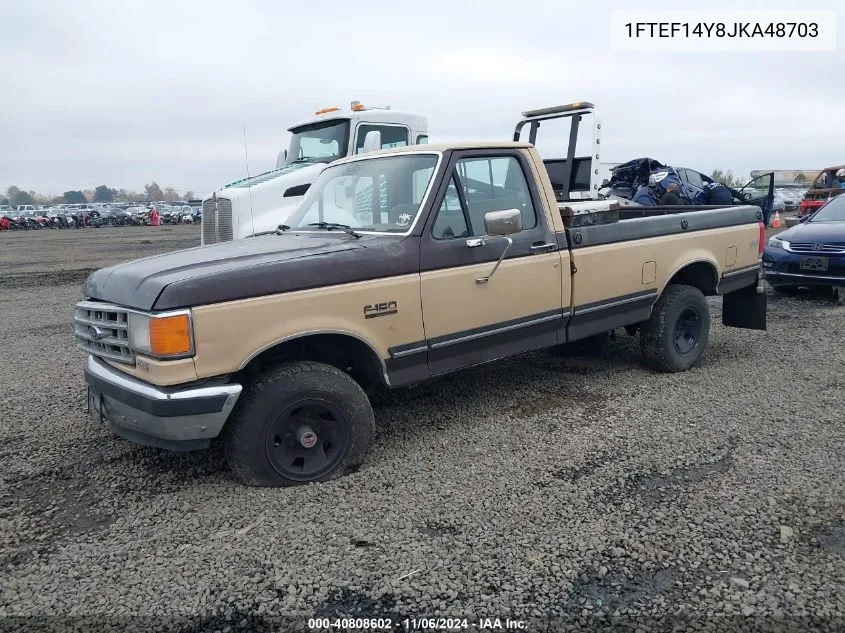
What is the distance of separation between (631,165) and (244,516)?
15.0m

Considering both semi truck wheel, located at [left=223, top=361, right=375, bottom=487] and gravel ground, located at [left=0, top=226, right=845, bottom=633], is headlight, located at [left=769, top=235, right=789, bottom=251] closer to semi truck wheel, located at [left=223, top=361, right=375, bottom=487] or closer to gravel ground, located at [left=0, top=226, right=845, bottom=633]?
gravel ground, located at [left=0, top=226, right=845, bottom=633]

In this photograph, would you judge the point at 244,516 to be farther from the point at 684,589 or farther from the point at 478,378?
the point at 478,378

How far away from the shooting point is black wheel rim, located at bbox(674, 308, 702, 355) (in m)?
6.07

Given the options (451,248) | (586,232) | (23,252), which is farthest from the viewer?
(23,252)

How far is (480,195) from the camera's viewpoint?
15.4 ft

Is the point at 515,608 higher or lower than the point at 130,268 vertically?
lower

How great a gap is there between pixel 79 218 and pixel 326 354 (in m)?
49.4

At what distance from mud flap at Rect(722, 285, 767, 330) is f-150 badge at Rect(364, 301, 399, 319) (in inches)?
166

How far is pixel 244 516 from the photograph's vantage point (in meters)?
3.56

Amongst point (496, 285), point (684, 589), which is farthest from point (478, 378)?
point (684, 589)

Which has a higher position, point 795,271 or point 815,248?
point 815,248

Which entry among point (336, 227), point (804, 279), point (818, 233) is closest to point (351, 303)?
point (336, 227)

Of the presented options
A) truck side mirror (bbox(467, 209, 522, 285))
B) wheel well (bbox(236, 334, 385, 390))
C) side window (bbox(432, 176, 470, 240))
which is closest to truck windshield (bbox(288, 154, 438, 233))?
side window (bbox(432, 176, 470, 240))

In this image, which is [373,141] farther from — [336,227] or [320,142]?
[336,227]
